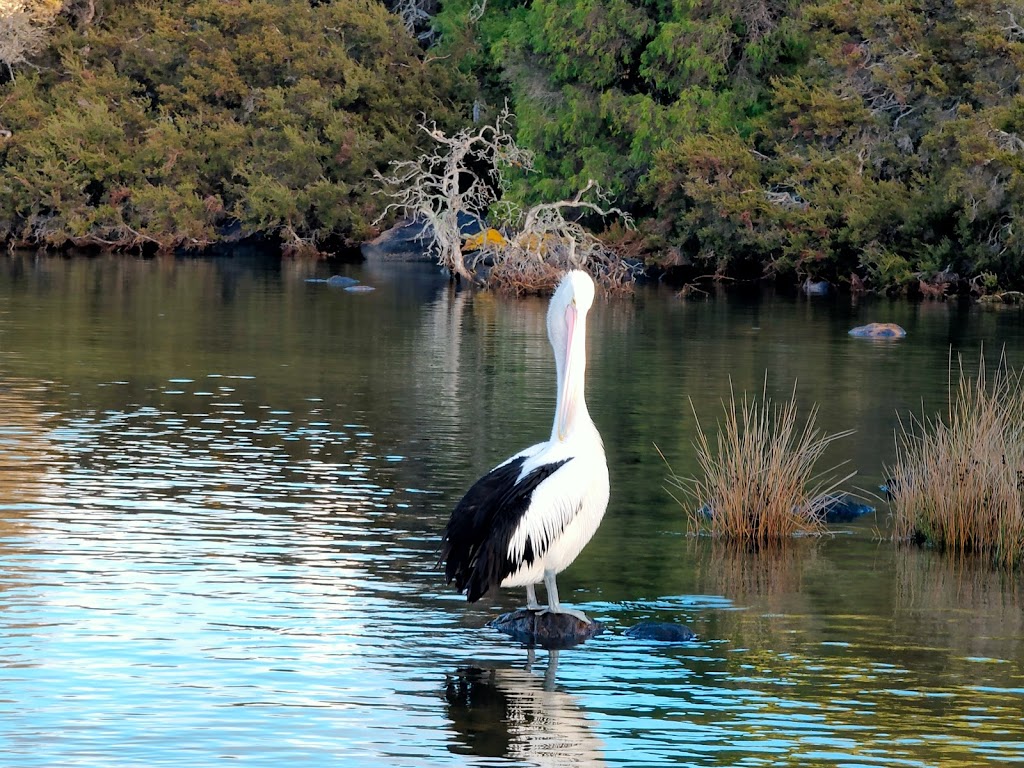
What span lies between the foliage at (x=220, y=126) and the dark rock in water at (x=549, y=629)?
44836 millimetres

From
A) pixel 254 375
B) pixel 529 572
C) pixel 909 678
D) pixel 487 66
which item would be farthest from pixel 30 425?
pixel 487 66

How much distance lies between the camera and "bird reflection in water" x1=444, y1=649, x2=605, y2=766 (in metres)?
8.84

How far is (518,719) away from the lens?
9.37m

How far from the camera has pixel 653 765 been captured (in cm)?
869

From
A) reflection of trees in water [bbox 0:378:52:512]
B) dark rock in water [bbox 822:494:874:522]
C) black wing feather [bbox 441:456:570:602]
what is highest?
black wing feather [bbox 441:456:570:602]

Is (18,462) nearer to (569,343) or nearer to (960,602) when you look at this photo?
(569,343)

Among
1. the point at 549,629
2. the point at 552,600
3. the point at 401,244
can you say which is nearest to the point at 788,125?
the point at 401,244

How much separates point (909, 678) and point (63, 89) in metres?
53.7

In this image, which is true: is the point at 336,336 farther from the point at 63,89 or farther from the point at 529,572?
the point at 63,89

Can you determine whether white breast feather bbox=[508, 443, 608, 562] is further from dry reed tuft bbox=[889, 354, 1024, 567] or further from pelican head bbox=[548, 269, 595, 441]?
dry reed tuft bbox=[889, 354, 1024, 567]

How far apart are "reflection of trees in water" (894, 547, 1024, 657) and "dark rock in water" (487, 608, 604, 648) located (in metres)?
2.16

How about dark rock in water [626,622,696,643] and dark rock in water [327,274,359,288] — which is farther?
dark rock in water [327,274,359,288]

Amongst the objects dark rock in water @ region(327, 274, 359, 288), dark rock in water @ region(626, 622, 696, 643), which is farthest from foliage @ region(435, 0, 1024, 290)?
dark rock in water @ region(626, 622, 696, 643)

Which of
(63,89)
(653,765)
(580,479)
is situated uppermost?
(63,89)
